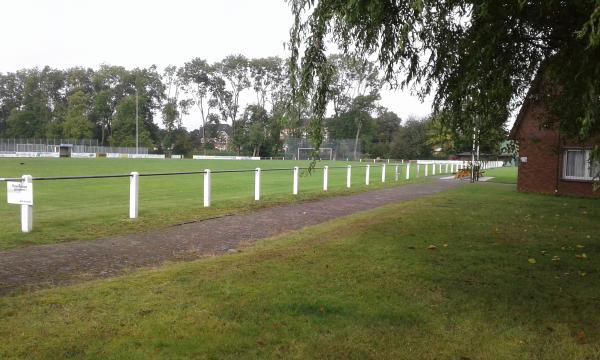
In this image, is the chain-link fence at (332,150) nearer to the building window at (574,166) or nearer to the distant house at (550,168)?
the distant house at (550,168)

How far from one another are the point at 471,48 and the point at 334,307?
10.9 feet

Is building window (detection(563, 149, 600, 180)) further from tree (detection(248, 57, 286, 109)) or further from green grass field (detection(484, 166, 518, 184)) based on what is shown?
tree (detection(248, 57, 286, 109))

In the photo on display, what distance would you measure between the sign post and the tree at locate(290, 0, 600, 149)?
17.8 feet

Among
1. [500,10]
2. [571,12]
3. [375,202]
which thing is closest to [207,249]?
[500,10]

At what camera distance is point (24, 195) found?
884cm

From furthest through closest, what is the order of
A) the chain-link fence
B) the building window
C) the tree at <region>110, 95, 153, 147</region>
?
the tree at <region>110, 95, 153, 147</region> < the chain-link fence < the building window

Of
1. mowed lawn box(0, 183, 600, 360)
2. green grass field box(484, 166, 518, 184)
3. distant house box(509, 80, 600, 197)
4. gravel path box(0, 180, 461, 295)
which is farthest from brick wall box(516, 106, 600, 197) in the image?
mowed lawn box(0, 183, 600, 360)

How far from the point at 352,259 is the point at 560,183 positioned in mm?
16409

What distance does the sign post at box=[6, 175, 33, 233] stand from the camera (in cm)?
877

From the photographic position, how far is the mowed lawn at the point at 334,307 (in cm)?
407

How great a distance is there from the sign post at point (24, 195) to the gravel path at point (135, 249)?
1359mm

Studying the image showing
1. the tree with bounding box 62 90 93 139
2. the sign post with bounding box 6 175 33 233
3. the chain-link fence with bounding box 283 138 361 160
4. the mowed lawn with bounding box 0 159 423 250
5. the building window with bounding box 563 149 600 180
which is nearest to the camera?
the sign post with bounding box 6 175 33 233

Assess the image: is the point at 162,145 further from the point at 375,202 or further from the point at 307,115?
the point at 307,115

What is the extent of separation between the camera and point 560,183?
803 inches
